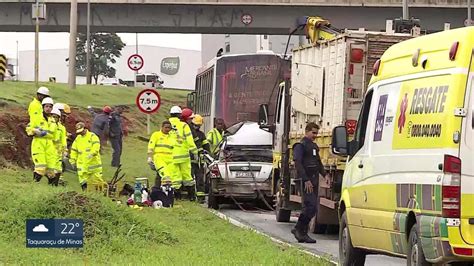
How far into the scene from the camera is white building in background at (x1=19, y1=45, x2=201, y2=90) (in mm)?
92125

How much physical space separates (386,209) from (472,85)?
1996 millimetres

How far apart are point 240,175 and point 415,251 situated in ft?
41.4

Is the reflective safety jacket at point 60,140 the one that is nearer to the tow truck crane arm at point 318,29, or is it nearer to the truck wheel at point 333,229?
the tow truck crane arm at point 318,29

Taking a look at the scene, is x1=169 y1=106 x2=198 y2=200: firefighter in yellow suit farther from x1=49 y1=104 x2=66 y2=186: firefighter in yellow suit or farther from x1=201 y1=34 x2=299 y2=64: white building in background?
x1=201 y1=34 x2=299 y2=64: white building in background

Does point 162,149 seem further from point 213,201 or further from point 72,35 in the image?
point 72,35

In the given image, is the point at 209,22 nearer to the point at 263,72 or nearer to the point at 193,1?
the point at 193,1

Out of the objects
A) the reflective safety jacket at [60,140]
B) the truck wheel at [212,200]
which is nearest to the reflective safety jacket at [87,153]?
the reflective safety jacket at [60,140]

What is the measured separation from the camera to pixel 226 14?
5272 cm

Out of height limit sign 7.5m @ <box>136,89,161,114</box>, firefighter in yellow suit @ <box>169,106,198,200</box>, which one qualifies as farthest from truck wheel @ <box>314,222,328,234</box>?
height limit sign 7.5m @ <box>136,89,161,114</box>

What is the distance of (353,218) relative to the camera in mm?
11703

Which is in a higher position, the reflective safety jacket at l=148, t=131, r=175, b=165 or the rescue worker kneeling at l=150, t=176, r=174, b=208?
the reflective safety jacket at l=148, t=131, r=175, b=165

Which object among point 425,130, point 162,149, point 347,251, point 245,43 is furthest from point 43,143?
point 245,43

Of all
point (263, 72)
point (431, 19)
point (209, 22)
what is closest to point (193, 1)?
point (209, 22)

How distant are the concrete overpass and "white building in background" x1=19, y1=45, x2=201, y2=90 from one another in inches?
1431
